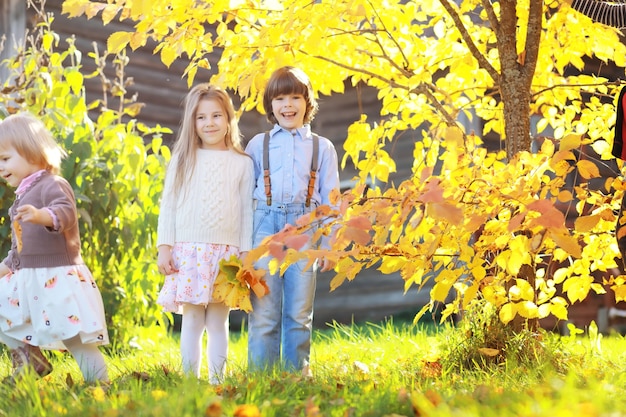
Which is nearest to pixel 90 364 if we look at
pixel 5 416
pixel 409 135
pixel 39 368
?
pixel 39 368

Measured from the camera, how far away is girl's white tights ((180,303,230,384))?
3596 mm

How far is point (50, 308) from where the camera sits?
10.9ft

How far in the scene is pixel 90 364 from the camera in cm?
339

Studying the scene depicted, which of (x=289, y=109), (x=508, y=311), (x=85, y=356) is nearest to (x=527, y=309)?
(x=508, y=311)

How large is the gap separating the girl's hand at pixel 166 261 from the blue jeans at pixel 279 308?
0.34 metres

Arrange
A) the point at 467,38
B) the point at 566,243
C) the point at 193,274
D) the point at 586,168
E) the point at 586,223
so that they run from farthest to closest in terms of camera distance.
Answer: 1. the point at 467,38
2. the point at 193,274
3. the point at 586,168
4. the point at 586,223
5. the point at 566,243

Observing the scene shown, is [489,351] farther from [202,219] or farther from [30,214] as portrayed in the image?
[30,214]

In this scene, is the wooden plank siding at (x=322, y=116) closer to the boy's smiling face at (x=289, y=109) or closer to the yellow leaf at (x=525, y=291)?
the boy's smiling face at (x=289, y=109)

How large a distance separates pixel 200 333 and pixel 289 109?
0.98 metres

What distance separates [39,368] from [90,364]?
0.20 m

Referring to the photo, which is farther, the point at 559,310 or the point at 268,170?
the point at 268,170

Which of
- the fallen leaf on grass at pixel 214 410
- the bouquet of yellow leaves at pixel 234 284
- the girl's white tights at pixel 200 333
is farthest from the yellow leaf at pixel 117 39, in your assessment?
the fallen leaf on grass at pixel 214 410

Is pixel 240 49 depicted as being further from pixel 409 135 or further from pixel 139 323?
pixel 409 135

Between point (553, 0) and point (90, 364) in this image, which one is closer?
point (90, 364)
